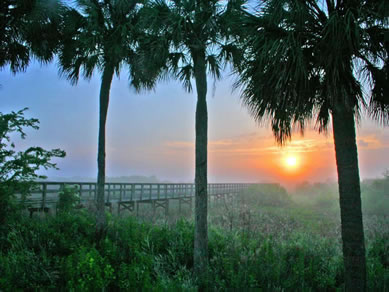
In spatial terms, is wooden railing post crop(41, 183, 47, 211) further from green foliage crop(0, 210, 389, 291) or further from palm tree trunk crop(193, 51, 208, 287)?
palm tree trunk crop(193, 51, 208, 287)

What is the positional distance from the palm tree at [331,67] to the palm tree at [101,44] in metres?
4.52

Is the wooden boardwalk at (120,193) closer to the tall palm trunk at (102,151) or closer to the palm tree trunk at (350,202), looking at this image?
the tall palm trunk at (102,151)

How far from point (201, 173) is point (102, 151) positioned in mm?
4386

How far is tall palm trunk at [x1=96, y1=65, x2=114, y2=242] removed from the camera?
9391mm

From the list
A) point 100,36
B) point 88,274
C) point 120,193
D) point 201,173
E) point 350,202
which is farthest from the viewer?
point 120,193

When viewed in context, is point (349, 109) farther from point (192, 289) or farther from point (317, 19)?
point (192, 289)

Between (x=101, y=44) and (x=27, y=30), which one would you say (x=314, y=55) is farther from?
(x=27, y=30)

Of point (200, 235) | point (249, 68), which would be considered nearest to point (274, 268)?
point (200, 235)

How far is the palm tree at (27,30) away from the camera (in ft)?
31.5

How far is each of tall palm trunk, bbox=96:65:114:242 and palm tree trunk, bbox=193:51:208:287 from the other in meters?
3.77

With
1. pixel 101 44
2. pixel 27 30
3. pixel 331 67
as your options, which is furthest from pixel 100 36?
pixel 331 67

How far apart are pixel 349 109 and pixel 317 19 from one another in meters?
2.03

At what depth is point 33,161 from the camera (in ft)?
29.4

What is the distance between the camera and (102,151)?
9.95 m
